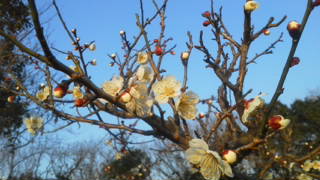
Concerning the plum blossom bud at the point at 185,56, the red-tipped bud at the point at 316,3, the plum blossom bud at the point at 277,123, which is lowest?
the plum blossom bud at the point at 277,123

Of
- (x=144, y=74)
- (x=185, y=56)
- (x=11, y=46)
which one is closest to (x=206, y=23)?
(x=185, y=56)

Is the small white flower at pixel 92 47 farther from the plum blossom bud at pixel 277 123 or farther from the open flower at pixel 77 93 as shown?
the plum blossom bud at pixel 277 123

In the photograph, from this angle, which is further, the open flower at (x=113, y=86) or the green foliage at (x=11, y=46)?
the green foliage at (x=11, y=46)

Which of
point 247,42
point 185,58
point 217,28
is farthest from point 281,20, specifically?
point 185,58

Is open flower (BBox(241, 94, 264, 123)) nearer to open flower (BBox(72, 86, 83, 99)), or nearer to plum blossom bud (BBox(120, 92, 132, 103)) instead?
plum blossom bud (BBox(120, 92, 132, 103))

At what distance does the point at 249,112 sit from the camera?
114cm

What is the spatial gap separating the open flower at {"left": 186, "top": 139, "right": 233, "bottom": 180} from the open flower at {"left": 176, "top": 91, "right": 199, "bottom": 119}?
0.25m

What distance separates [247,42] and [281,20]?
10.1 inches

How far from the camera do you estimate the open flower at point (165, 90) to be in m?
1.29

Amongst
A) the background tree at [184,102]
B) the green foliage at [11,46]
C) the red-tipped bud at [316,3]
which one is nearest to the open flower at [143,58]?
the background tree at [184,102]

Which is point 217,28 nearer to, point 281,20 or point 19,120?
point 281,20

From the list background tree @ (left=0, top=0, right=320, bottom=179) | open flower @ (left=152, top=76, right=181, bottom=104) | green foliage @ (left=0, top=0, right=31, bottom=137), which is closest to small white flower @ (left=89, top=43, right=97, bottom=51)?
background tree @ (left=0, top=0, right=320, bottom=179)

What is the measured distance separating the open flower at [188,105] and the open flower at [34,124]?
1019 millimetres

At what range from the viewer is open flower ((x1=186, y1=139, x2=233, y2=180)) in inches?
41.7
